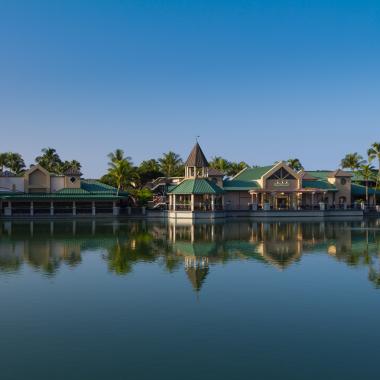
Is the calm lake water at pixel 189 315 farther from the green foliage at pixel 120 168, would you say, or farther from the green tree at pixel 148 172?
the green tree at pixel 148 172

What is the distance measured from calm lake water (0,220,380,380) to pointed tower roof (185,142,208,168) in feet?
133

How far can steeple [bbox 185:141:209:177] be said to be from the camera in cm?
6900

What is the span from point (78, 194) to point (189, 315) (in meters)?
54.8

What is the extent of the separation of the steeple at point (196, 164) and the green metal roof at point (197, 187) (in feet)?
7.55

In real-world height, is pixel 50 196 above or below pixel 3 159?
below

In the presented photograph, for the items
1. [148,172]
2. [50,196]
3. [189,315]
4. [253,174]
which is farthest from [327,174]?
[189,315]

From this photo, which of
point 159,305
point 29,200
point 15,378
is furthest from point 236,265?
point 29,200

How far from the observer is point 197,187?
65000 millimetres

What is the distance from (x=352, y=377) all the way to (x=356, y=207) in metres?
67.0

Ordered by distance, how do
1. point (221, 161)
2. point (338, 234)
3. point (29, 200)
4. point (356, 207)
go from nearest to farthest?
point (338, 234) < point (29, 200) < point (356, 207) < point (221, 161)

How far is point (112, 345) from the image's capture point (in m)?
12.2

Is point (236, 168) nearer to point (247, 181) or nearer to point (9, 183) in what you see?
point (247, 181)

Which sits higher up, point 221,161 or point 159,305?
point 221,161

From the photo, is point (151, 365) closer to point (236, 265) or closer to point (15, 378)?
point (15, 378)
